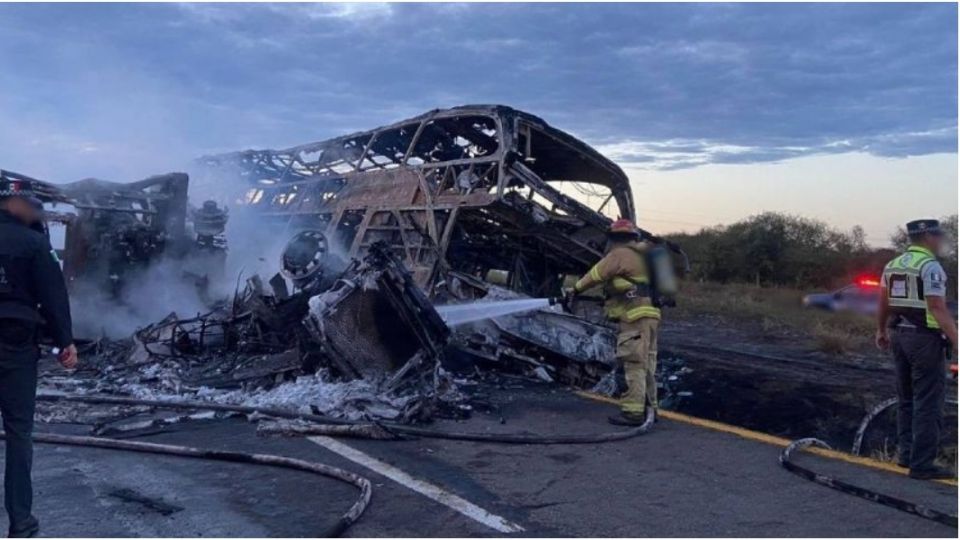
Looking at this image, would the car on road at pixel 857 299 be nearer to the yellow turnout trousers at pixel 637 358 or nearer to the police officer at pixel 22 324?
the yellow turnout trousers at pixel 637 358

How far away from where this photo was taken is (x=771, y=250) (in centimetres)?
2303

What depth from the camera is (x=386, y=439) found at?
254 inches

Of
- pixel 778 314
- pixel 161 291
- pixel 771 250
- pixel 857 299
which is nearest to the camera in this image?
pixel 857 299

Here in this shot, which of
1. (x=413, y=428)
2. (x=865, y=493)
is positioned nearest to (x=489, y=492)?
(x=413, y=428)

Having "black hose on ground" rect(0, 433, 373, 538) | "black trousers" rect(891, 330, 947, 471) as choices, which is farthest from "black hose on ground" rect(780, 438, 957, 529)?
"black hose on ground" rect(0, 433, 373, 538)

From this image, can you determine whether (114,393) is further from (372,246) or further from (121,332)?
(121,332)

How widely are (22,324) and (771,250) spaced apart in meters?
21.2

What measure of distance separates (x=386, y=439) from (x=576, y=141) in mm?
6592

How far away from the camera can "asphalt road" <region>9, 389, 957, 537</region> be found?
454 centimetres

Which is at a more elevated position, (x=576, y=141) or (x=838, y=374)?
(x=576, y=141)

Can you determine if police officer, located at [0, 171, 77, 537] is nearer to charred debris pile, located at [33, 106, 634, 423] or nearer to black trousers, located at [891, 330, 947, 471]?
charred debris pile, located at [33, 106, 634, 423]

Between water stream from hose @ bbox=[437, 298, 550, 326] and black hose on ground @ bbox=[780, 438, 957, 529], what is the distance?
4045 millimetres

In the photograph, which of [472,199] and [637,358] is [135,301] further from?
[637,358]

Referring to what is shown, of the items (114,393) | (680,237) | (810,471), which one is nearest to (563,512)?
(810,471)
